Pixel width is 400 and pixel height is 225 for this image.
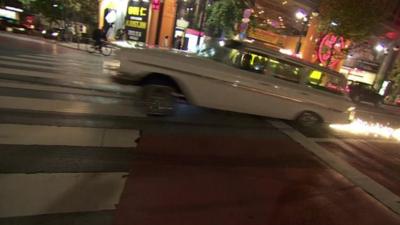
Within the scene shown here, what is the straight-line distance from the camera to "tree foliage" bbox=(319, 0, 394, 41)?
1992 cm

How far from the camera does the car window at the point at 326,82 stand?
828 centimetres

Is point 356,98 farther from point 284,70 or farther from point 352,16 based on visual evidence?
point 284,70

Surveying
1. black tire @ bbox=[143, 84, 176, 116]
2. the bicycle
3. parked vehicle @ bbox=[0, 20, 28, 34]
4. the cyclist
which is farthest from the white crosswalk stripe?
parked vehicle @ bbox=[0, 20, 28, 34]

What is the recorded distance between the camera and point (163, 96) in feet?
22.8

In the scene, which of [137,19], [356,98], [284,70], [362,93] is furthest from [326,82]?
[137,19]

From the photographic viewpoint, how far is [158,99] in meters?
6.96

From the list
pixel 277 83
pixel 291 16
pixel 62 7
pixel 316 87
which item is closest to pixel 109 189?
pixel 277 83

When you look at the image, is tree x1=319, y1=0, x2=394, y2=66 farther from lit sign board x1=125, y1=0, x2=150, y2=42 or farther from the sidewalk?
the sidewalk

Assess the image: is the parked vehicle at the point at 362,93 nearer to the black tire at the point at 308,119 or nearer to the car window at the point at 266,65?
the black tire at the point at 308,119

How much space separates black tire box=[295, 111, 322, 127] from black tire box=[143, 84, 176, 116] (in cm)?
354

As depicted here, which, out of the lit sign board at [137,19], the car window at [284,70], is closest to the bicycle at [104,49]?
the lit sign board at [137,19]

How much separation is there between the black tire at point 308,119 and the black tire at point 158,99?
3537 mm

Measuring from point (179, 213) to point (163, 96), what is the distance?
11.7 ft

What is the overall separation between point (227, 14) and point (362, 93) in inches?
498
